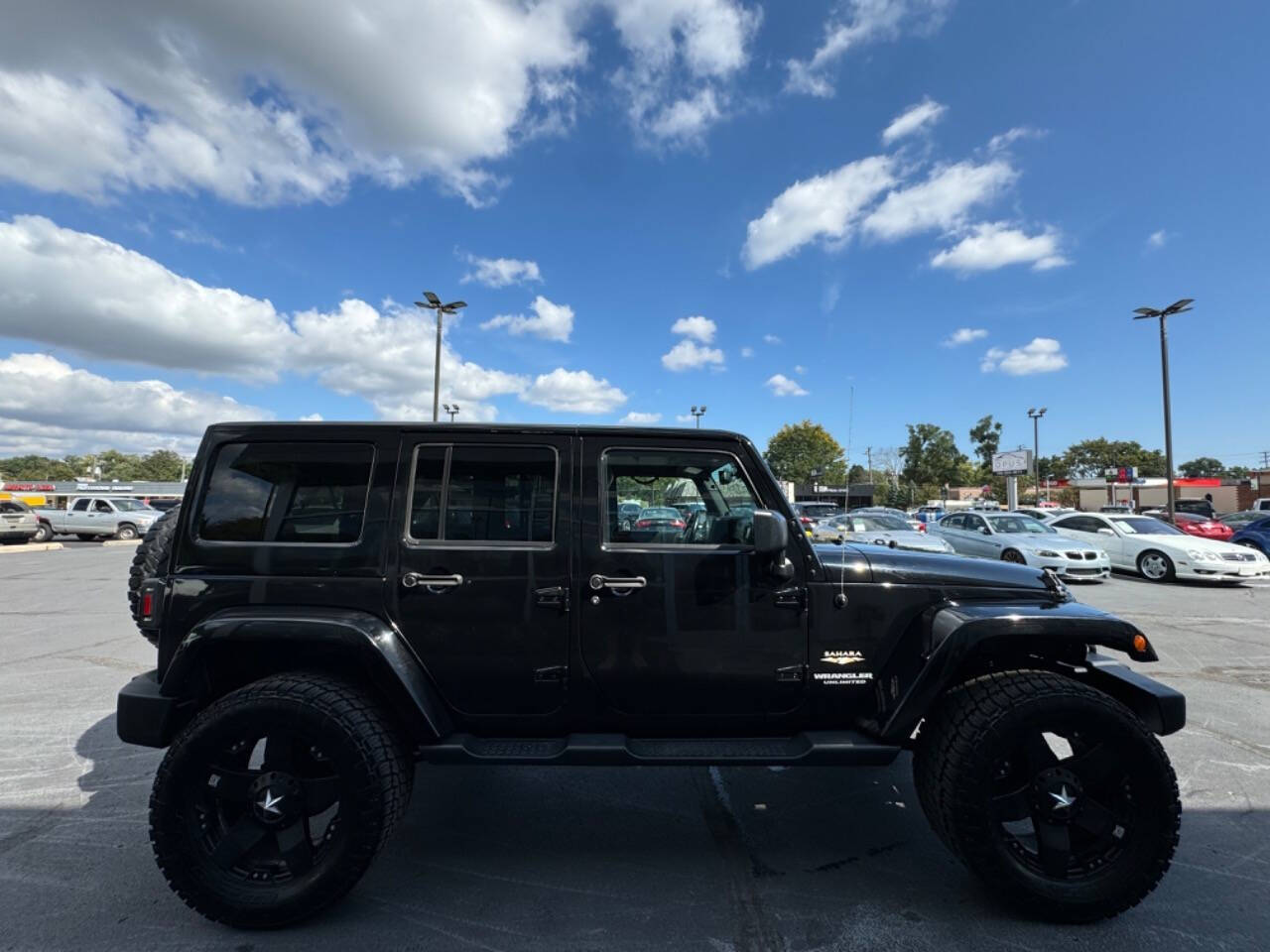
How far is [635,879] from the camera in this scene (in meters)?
2.61

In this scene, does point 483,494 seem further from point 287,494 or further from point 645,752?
point 645,752

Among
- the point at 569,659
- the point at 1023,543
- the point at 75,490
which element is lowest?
the point at 569,659

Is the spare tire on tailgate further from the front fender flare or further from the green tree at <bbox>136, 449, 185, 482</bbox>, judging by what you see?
the green tree at <bbox>136, 449, 185, 482</bbox>

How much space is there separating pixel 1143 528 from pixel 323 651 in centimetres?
1641

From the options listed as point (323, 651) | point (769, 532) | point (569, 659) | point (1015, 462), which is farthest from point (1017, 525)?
point (1015, 462)

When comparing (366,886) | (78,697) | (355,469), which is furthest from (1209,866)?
(78,697)

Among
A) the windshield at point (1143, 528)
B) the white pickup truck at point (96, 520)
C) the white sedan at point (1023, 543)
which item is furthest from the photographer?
the white pickup truck at point (96, 520)

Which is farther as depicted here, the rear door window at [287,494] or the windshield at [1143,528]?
the windshield at [1143,528]

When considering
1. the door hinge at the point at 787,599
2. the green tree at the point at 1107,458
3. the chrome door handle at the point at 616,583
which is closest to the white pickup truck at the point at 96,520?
the chrome door handle at the point at 616,583

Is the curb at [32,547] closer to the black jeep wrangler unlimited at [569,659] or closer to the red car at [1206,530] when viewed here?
the black jeep wrangler unlimited at [569,659]

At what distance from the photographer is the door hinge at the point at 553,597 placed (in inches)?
102

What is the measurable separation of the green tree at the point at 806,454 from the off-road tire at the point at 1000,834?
6458 cm

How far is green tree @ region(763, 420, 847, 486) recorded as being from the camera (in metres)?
68.1

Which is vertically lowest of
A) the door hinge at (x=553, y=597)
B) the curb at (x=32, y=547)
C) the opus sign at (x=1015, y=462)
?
the curb at (x=32, y=547)
